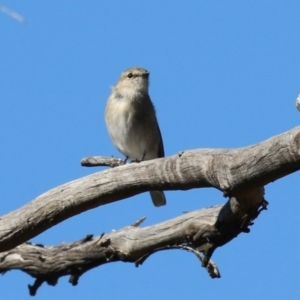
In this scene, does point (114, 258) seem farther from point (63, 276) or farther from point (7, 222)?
point (7, 222)

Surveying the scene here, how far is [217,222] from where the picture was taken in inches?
204

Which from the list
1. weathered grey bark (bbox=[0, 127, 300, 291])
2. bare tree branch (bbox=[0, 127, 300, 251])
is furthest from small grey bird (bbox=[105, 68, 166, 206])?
bare tree branch (bbox=[0, 127, 300, 251])

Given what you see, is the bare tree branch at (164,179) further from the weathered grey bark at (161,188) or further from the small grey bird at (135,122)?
the small grey bird at (135,122)

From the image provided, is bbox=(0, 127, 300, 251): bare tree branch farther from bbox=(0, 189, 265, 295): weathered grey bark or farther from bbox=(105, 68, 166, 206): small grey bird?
bbox=(105, 68, 166, 206): small grey bird

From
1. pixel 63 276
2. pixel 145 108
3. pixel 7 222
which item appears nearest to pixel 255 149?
pixel 7 222

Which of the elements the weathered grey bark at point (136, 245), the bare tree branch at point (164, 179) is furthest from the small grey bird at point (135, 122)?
the bare tree branch at point (164, 179)

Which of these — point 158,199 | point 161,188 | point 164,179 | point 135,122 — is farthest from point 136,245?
point 135,122

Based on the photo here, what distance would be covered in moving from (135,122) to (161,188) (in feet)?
12.0

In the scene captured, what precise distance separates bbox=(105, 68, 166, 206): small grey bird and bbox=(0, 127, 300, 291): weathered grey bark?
101 inches

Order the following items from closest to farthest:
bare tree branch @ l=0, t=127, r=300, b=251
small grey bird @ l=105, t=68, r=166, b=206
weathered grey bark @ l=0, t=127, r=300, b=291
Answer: bare tree branch @ l=0, t=127, r=300, b=251, weathered grey bark @ l=0, t=127, r=300, b=291, small grey bird @ l=105, t=68, r=166, b=206

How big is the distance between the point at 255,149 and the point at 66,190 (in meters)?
1.58

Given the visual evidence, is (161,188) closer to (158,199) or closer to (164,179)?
(164,179)

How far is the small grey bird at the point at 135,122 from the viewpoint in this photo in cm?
864

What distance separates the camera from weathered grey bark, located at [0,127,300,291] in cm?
414
